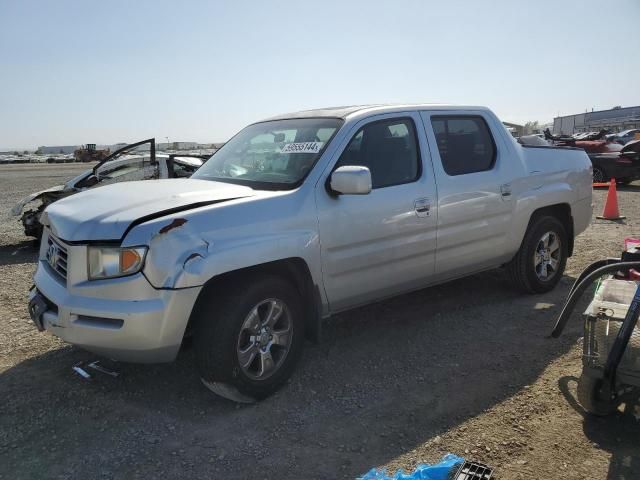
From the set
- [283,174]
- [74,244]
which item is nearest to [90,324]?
[74,244]

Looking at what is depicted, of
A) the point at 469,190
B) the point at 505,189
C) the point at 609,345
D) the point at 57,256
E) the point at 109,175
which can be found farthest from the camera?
the point at 109,175

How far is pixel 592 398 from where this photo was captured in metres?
3.18

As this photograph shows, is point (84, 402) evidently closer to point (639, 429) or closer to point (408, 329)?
point (408, 329)

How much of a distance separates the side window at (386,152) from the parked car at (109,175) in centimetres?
482

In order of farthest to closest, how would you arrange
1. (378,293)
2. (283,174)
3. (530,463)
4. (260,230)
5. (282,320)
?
(378,293)
(283,174)
(282,320)
(260,230)
(530,463)

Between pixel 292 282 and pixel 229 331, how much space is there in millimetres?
624

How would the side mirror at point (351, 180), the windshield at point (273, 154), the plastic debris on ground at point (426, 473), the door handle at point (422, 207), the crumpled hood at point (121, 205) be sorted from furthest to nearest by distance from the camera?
the door handle at point (422, 207) → the windshield at point (273, 154) → the side mirror at point (351, 180) → the crumpled hood at point (121, 205) → the plastic debris on ground at point (426, 473)

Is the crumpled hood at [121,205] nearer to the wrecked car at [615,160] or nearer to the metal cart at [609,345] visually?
the metal cart at [609,345]

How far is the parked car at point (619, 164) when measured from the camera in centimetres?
1559

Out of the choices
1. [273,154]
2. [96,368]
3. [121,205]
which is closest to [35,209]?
[96,368]

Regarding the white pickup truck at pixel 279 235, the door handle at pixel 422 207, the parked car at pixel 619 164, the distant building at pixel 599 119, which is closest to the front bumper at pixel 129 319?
the white pickup truck at pixel 279 235

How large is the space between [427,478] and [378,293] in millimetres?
1709

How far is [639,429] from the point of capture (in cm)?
315

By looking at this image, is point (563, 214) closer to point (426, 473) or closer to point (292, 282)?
point (292, 282)
